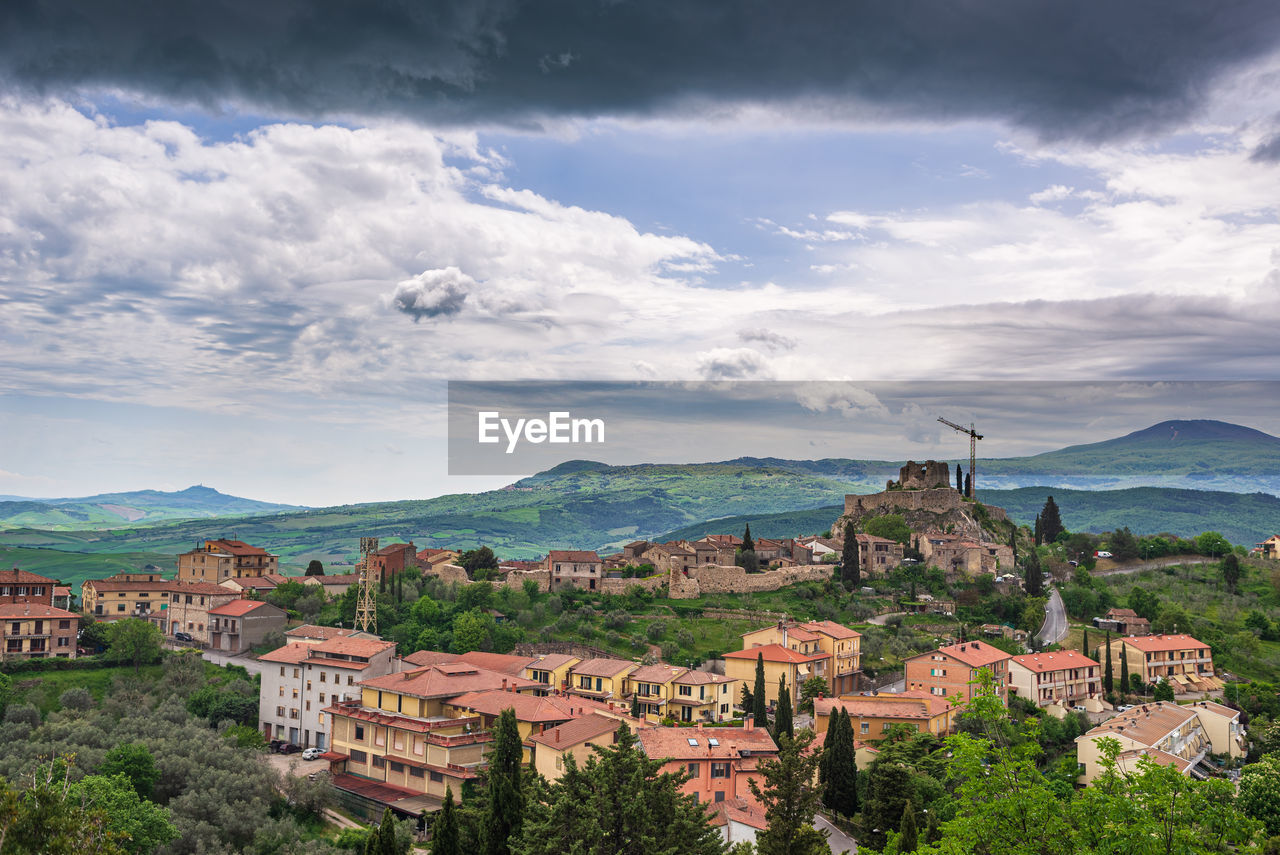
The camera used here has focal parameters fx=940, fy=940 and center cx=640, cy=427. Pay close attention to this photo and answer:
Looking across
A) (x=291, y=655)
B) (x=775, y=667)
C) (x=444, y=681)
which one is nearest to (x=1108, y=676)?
(x=775, y=667)

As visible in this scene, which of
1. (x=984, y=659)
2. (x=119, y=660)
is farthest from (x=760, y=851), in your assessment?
(x=119, y=660)

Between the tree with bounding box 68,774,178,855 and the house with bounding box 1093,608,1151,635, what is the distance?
218 ft

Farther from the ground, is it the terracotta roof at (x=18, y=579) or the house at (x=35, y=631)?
the terracotta roof at (x=18, y=579)

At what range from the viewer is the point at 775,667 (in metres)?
61.2

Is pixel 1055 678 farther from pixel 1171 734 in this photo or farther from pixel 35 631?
pixel 35 631

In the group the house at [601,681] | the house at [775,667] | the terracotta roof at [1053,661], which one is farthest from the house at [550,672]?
the terracotta roof at [1053,661]

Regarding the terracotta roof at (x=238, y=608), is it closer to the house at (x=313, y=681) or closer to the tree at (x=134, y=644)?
the tree at (x=134, y=644)

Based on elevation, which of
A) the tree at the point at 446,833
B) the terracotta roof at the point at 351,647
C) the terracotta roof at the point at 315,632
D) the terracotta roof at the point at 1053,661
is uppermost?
the terracotta roof at the point at 351,647

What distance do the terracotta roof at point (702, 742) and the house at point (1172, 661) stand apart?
32.0 meters

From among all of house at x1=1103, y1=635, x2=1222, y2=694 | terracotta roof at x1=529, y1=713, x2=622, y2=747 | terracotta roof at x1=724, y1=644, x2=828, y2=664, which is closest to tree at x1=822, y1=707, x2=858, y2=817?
terracotta roof at x1=529, y1=713, x2=622, y2=747

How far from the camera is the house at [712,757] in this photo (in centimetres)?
4309

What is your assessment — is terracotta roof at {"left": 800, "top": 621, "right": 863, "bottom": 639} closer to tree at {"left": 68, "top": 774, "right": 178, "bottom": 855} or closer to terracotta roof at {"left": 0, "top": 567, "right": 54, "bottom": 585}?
tree at {"left": 68, "top": 774, "right": 178, "bottom": 855}

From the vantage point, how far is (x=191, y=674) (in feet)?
198

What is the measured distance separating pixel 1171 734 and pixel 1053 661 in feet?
40.1
